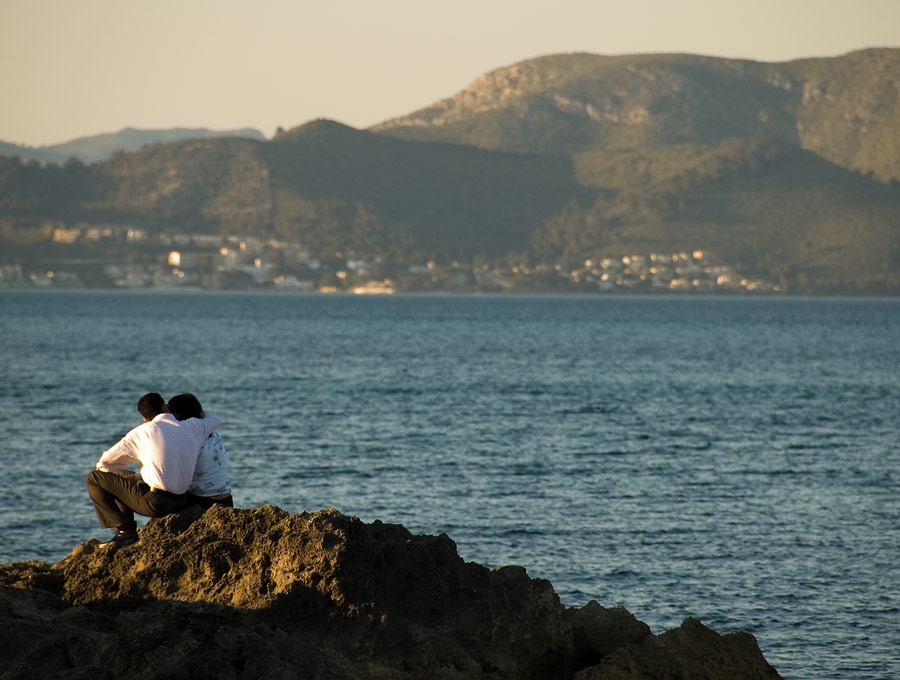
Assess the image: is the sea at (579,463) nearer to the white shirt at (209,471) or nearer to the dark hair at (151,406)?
the white shirt at (209,471)

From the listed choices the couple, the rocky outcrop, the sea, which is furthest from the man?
the sea

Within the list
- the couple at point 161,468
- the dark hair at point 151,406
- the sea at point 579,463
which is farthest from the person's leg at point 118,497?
the sea at point 579,463

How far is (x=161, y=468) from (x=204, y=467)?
1.18 ft

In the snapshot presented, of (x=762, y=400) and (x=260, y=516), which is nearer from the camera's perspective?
(x=260, y=516)

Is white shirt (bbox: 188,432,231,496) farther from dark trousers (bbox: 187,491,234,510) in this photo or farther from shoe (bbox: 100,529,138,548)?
shoe (bbox: 100,529,138,548)

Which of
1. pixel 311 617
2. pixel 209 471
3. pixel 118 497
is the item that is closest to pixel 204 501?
pixel 209 471

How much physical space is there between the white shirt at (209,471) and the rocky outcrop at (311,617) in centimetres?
54

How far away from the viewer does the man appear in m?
8.43

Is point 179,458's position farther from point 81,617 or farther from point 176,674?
point 176,674

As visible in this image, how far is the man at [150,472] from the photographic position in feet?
27.7

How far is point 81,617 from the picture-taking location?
7352mm

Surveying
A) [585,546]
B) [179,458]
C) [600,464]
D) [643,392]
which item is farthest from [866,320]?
[179,458]

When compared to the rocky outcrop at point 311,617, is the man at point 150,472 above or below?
above

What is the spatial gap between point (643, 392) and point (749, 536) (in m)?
26.3
